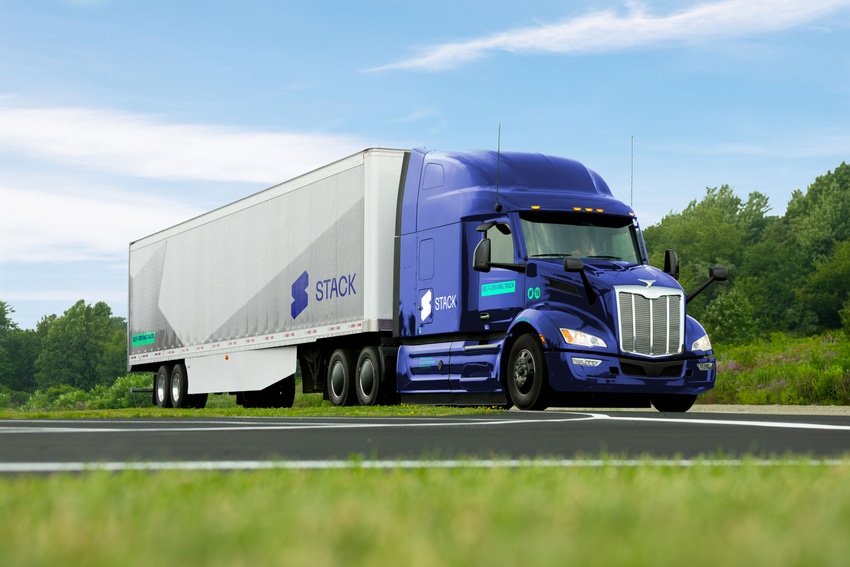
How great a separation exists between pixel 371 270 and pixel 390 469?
15.7 metres

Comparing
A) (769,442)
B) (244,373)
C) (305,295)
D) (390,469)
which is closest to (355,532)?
(390,469)

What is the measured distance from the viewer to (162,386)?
109ft

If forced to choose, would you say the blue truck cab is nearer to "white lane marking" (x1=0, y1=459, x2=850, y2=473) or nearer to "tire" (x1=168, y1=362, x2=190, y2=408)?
"tire" (x1=168, y1=362, x2=190, y2=408)

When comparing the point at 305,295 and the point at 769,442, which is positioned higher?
the point at 305,295

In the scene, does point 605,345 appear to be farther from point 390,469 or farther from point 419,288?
point 390,469

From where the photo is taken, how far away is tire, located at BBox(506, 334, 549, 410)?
1805 centimetres

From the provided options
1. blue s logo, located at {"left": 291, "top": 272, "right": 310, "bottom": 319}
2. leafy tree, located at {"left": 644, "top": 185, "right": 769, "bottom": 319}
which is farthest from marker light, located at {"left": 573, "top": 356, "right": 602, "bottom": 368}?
leafy tree, located at {"left": 644, "top": 185, "right": 769, "bottom": 319}

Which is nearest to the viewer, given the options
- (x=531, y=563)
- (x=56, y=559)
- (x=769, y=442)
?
(x=531, y=563)

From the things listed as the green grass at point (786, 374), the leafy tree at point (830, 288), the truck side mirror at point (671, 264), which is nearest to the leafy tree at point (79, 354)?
the leafy tree at point (830, 288)

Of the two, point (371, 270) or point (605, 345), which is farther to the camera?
point (371, 270)

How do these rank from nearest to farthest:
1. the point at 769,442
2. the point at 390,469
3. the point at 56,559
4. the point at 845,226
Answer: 1. the point at 56,559
2. the point at 390,469
3. the point at 769,442
4. the point at 845,226

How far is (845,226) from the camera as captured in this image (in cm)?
8256

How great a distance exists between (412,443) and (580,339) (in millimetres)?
9070

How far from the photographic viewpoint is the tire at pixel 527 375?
59.2 feet
